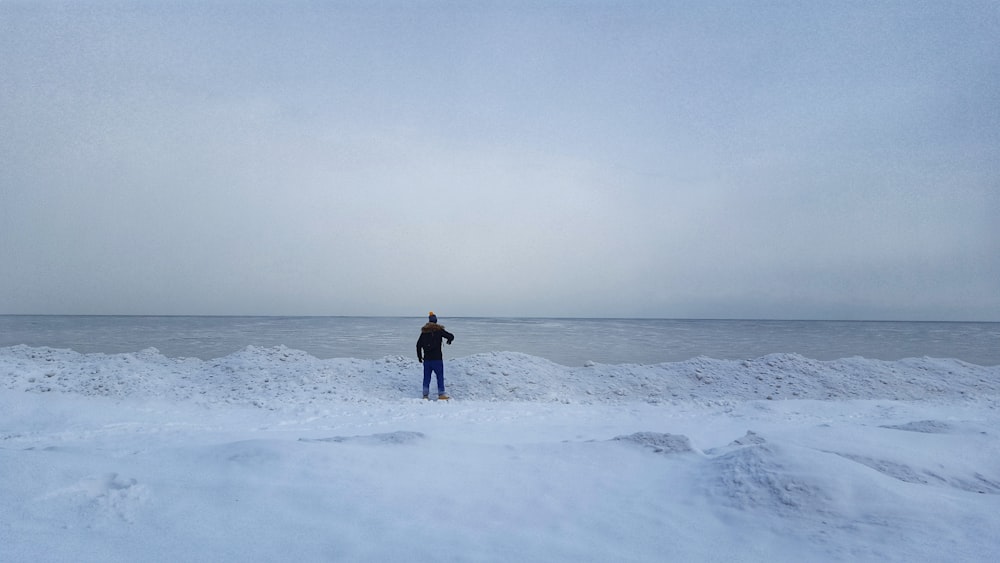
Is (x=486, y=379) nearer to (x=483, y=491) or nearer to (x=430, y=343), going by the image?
(x=430, y=343)

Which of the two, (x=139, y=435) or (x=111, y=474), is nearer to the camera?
(x=111, y=474)

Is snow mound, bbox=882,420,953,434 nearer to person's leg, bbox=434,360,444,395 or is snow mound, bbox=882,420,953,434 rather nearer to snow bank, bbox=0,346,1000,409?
snow bank, bbox=0,346,1000,409

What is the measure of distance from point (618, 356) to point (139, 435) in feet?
52.3

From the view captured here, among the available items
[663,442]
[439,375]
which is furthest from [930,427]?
[439,375]

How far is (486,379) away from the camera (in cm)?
1358

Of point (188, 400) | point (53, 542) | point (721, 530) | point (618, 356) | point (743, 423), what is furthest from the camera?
point (618, 356)

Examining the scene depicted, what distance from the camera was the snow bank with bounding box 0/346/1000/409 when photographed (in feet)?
38.9

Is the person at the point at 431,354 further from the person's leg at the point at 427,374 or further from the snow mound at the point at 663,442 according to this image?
the snow mound at the point at 663,442

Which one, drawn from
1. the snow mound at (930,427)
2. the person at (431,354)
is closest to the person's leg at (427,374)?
the person at (431,354)

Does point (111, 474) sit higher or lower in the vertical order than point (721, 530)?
higher

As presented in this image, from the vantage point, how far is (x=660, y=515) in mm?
4383

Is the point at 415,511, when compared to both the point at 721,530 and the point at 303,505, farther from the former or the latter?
the point at 721,530

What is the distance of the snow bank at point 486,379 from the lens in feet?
38.9

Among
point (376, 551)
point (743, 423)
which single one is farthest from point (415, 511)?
point (743, 423)
